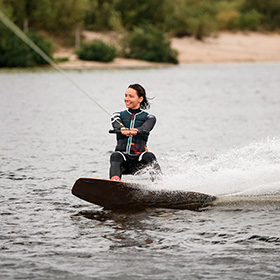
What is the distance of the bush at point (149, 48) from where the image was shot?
195 ft

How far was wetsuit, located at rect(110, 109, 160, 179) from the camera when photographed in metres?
7.89

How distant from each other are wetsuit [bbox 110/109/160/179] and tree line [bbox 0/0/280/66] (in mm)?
45343

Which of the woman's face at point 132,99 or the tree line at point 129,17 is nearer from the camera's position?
the woman's face at point 132,99

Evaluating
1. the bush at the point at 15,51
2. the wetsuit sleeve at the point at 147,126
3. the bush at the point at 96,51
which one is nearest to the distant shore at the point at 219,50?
the bush at the point at 96,51

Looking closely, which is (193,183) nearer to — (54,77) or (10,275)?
(10,275)

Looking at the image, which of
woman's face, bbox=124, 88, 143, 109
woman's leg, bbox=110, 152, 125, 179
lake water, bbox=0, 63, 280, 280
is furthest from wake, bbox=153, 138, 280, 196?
woman's face, bbox=124, 88, 143, 109

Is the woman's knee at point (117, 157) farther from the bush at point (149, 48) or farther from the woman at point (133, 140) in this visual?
the bush at point (149, 48)

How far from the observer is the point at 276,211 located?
7.68 metres

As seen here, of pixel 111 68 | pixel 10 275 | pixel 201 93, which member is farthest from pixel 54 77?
pixel 10 275

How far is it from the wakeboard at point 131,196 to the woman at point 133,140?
21cm

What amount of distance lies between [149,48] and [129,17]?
346 inches

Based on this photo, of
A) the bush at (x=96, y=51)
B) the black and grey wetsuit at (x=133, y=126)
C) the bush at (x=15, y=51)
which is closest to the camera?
the black and grey wetsuit at (x=133, y=126)

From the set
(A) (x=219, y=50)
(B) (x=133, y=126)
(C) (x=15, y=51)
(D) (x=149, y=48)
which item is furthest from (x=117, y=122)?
(A) (x=219, y=50)

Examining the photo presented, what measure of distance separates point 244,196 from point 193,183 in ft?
2.25
